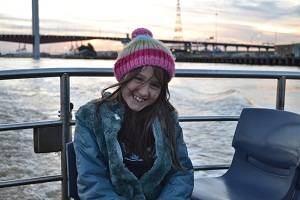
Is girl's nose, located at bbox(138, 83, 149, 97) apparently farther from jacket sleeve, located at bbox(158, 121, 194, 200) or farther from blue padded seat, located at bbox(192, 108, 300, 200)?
blue padded seat, located at bbox(192, 108, 300, 200)

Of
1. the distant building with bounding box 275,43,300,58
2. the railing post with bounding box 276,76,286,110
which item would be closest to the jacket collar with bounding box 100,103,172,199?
the railing post with bounding box 276,76,286,110

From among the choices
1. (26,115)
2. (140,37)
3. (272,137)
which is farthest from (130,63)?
(26,115)

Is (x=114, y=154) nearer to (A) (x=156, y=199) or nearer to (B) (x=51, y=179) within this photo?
(A) (x=156, y=199)

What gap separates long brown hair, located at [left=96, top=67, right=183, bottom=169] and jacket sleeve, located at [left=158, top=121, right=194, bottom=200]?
38mm

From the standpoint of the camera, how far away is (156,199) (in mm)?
2123

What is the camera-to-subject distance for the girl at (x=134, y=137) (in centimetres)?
201

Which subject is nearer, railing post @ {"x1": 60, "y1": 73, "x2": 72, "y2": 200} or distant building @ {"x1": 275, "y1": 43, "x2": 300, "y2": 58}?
railing post @ {"x1": 60, "y1": 73, "x2": 72, "y2": 200}

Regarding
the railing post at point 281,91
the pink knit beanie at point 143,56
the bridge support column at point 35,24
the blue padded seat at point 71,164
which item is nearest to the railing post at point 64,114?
the blue padded seat at point 71,164

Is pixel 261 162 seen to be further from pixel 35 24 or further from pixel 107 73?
pixel 35 24

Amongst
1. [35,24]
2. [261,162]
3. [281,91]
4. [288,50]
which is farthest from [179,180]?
[288,50]

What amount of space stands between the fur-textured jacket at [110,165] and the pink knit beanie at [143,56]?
170 millimetres

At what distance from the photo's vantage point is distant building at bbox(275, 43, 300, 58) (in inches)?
3960

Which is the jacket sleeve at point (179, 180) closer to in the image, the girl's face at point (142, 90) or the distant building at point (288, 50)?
the girl's face at point (142, 90)

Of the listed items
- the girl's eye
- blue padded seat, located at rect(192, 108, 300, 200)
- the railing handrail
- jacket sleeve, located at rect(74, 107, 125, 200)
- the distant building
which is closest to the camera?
jacket sleeve, located at rect(74, 107, 125, 200)
